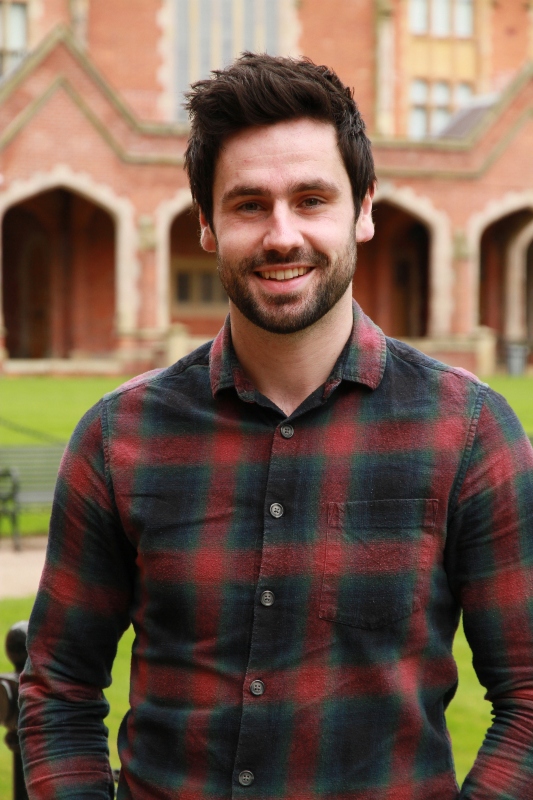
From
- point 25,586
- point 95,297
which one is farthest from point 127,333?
point 25,586

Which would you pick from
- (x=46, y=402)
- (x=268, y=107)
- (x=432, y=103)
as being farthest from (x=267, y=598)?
(x=432, y=103)

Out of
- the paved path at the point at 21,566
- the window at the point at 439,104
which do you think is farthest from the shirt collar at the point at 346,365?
the window at the point at 439,104

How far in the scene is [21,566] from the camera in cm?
739

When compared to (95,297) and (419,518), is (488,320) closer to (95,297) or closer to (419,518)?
(95,297)

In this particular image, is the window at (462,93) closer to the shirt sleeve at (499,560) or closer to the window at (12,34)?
the window at (12,34)

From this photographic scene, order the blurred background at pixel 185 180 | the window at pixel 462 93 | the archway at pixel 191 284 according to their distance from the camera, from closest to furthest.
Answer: the blurred background at pixel 185 180 → the archway at pixel 191 284 → the window at pixel 462 93

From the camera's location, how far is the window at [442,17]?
33.4m

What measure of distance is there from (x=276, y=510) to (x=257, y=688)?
267 millimetres

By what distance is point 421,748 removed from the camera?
1.77 m

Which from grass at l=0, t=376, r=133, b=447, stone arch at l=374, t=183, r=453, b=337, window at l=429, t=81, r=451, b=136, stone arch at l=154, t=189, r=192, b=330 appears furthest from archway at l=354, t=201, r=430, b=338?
grass at l=0, t=376, r=133, b=447

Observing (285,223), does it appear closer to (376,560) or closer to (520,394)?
(376,560)

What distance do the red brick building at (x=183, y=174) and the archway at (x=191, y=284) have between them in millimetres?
44

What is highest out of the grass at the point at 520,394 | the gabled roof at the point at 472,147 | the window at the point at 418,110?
the window at the point at 418,110

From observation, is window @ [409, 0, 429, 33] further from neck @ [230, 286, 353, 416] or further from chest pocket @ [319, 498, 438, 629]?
chest pocket @ [319, 498, 438, 629]
